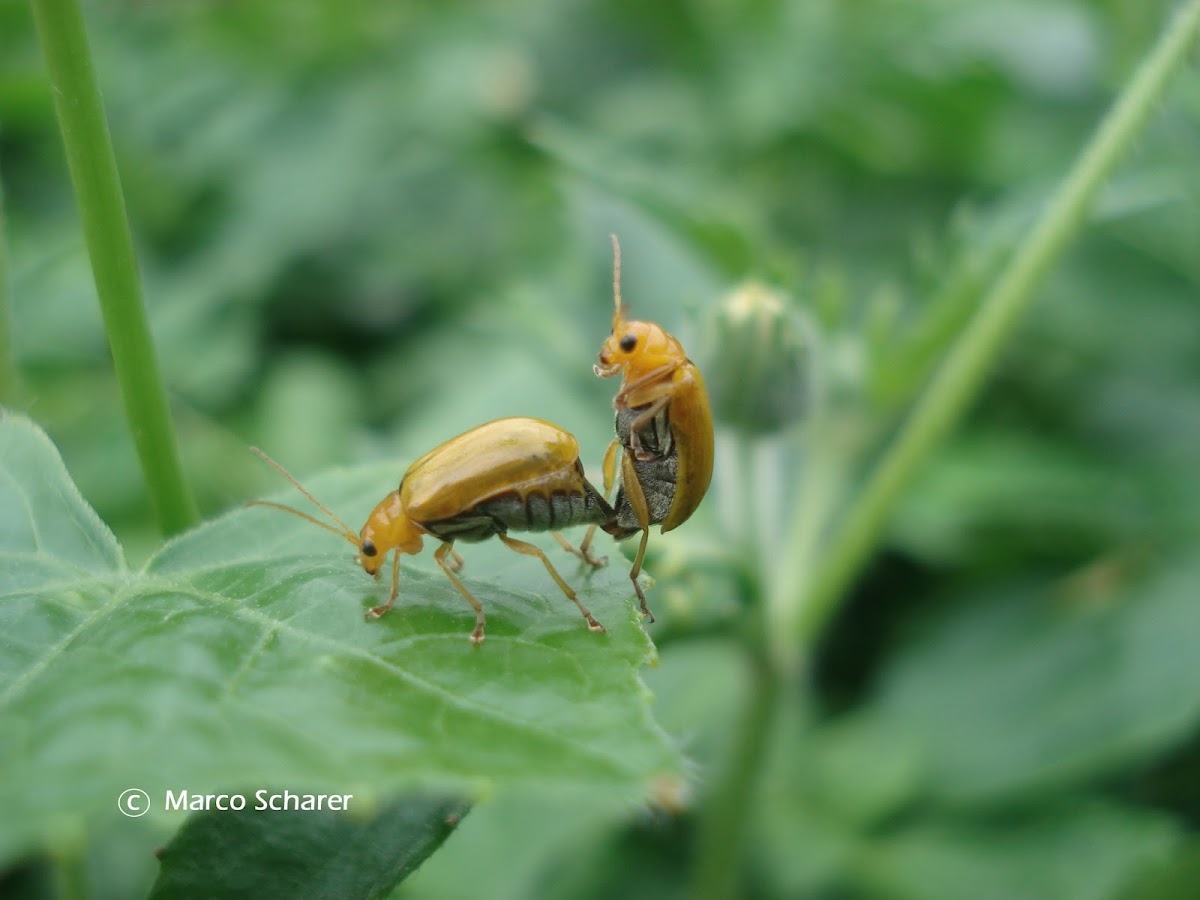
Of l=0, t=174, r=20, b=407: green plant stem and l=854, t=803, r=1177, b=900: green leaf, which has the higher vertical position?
l=0, t=174, r=20, b=407: green plant stem

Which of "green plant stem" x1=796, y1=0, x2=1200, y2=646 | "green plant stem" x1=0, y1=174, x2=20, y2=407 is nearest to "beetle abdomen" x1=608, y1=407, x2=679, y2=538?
"green plant stem" x1=796, y1=0, x2=1200, y2=646

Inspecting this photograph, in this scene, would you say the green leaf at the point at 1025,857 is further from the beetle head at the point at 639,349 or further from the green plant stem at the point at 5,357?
the green plant stem at the point at 5,357

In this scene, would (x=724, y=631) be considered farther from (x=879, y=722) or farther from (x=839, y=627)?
(x=839, y=627)

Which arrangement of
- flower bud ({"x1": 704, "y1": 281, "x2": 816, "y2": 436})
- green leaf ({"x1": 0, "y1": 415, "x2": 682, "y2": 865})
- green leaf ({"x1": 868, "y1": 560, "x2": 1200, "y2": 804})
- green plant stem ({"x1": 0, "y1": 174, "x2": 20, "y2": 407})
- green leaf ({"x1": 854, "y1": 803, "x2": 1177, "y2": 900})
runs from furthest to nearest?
green leaf ({"x1": 868, "y1": 560, "x2": 1200, "y2": 804})
green leaf ({"x1": 854, "y1": 803, "x2": 1177, "y2": 900})
flower bud ({"x1": 704, "y1": 281, "x2": 816, "y2": 436})
green plant stem ({"x1": 0, "y1": 174, "x2": 20, "y2": 407})
green leaf ({"x1": 0, "y1": 415, "x2": 682, "y2": 865})

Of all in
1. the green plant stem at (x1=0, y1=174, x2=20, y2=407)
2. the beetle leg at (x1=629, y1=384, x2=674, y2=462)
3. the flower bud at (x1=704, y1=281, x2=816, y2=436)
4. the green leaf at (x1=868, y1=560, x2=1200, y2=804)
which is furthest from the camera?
the green leaf at (x1=868, y1=560, x2=1200, y2=804)

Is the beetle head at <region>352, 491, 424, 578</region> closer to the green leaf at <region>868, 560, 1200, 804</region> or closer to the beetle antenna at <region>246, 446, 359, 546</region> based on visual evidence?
the beetle antenna at <region>246, 446, 359, 546</region>

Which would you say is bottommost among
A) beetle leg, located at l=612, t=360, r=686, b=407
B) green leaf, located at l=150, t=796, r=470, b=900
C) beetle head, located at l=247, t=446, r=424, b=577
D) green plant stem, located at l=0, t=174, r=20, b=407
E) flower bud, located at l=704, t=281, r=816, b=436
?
green leaf, located at l=150, t=796, r=470, b=900

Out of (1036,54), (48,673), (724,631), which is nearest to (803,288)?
(724,631)
